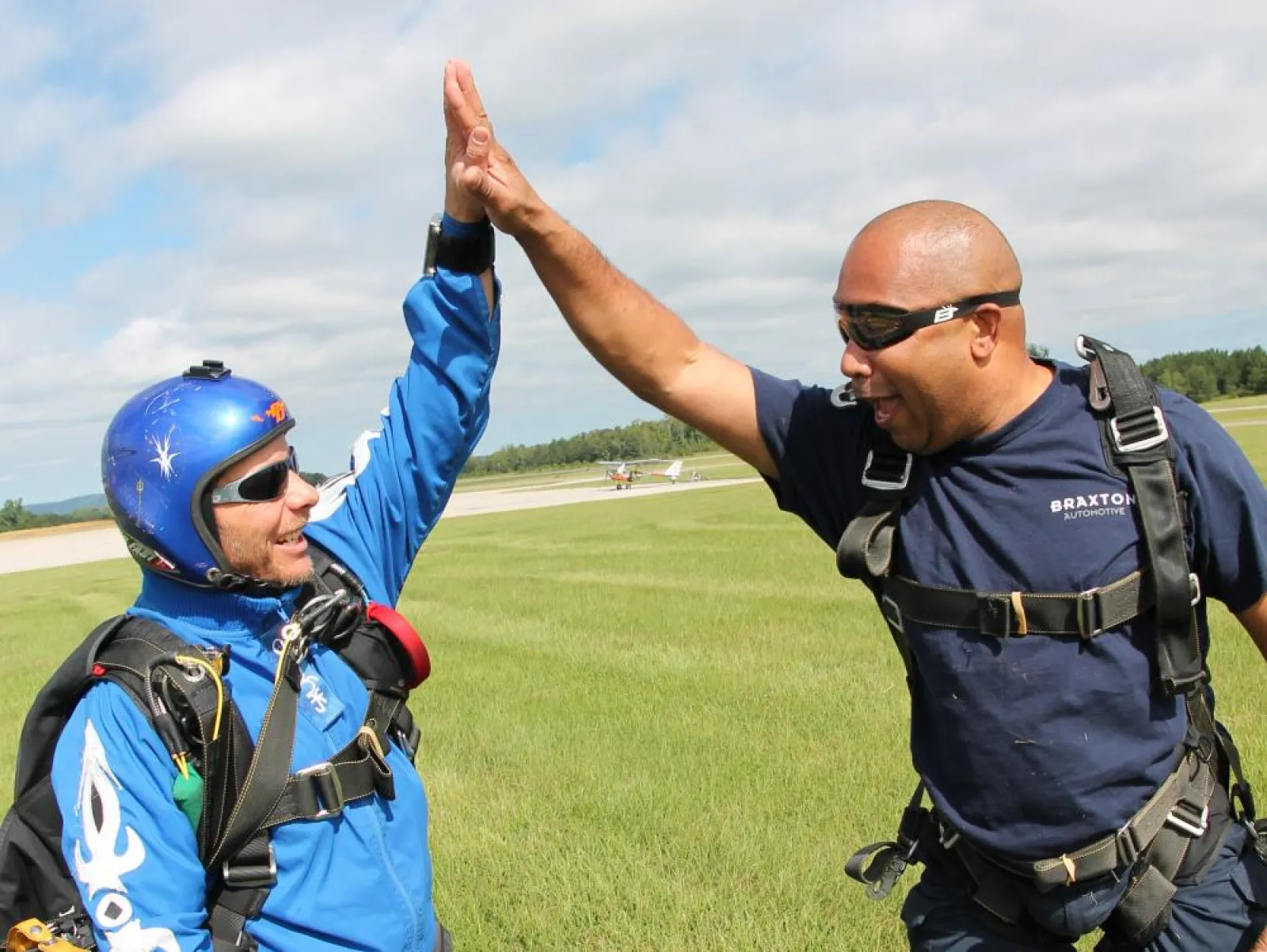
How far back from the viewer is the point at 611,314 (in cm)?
325

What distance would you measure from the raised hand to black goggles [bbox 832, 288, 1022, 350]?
3.24 ft

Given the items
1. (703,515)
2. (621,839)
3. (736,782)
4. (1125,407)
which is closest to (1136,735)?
(1125,407)

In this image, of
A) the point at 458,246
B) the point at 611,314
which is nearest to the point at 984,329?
the point at 611,314

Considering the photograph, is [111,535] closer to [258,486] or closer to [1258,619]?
[258,486]

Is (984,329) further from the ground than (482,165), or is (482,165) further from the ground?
(482,165)

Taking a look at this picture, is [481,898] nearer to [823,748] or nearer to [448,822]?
[448,822]

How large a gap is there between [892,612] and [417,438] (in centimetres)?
169

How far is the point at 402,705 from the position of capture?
134 inches

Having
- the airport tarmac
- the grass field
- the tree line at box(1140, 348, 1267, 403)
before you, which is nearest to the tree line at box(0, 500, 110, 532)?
the airport tarmac

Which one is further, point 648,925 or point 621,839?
point 621,839

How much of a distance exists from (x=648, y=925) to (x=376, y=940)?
8.45 feet

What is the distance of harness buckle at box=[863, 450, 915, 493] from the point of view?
3113mm

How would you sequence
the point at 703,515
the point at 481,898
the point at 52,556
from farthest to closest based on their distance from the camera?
the point at 52,556 < the point at 703,515 < the point at 481,898

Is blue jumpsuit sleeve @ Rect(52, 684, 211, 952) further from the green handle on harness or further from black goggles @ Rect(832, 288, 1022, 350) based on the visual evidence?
black goggles @ Rect(832, 288, 1022, 350)
